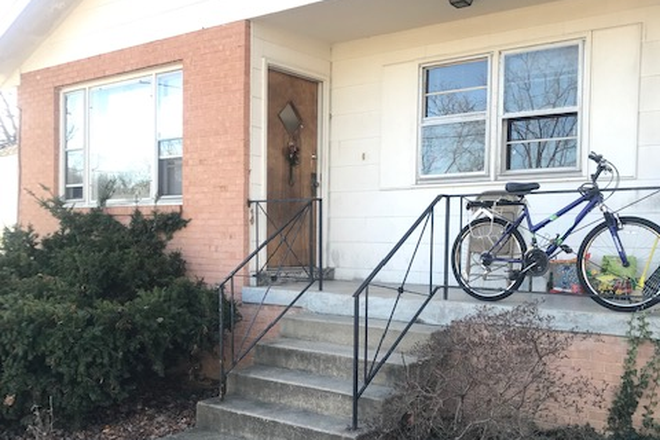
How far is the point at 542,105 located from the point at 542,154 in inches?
19.7

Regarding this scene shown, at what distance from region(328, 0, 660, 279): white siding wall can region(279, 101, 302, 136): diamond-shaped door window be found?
19.7 inches

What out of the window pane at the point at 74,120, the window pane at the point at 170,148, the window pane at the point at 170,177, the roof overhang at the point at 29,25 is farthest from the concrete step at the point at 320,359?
the roof overhang at the point at 29,25

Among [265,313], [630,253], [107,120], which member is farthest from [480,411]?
[107,120]

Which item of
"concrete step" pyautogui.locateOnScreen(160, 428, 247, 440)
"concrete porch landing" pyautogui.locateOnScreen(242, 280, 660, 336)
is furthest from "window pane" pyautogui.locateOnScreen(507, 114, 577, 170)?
"concrete step" pyautogui.locateOnScreen(160, 428, 247, 440)

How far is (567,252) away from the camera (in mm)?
5078

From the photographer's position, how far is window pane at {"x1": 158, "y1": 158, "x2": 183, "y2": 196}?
7.52m

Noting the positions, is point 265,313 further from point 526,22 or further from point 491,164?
point 526,22

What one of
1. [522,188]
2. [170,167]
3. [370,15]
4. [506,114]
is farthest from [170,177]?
[522,188]

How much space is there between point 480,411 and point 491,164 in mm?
3070

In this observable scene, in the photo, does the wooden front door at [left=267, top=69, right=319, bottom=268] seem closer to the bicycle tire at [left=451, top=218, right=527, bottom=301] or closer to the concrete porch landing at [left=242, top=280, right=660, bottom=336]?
the concrete porch landing at [left=242, top=280, right=660, bottom=336]

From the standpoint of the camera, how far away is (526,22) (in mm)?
6230

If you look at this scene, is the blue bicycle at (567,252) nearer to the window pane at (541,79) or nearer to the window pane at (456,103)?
the window pane at (541,79)

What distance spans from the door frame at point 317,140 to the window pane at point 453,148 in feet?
4.37

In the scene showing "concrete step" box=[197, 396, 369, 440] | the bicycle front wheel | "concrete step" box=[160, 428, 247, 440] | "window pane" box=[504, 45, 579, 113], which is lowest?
"concrete step" box=[160, 428, 247, 440]
